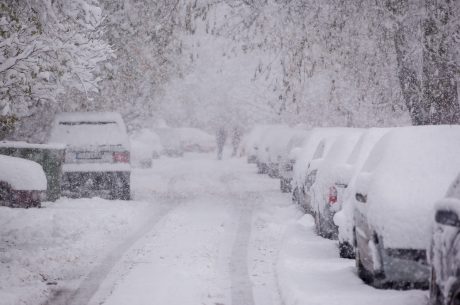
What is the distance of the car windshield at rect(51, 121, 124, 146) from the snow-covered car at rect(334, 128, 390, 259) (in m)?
7.69

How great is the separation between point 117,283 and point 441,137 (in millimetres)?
4336

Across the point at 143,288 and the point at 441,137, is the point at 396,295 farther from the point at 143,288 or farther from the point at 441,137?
→ the point at 143,288

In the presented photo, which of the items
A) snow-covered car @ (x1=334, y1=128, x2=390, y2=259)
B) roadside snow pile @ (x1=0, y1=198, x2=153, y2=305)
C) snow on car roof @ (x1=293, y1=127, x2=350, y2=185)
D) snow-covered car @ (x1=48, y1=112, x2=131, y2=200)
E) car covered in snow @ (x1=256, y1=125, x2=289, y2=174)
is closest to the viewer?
roadside snow pile @ (x1=0, y1=198, x2=153, y2=305)

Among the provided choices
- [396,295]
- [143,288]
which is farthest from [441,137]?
[143,288]

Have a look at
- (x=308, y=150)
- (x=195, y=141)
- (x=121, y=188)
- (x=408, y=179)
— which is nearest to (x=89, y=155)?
(x=121, y=188)

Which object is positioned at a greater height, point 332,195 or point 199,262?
point 332,195

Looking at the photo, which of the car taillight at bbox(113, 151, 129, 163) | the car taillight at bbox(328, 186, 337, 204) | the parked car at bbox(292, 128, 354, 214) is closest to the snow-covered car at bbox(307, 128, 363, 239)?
the car taillight at bbox(328, 186, 337, 204)

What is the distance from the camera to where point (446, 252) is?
18.3 ft

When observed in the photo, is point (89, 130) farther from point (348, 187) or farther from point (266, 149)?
point (266, 149)

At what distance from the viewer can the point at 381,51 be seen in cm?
1348

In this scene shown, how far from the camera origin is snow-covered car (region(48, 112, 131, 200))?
17.2 m

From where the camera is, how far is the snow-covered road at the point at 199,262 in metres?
7.86

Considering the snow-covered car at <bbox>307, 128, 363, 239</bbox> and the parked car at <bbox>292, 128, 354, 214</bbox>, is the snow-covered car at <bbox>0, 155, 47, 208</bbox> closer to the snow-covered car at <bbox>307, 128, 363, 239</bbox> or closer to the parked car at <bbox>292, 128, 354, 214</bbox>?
the parked car at <bbox>292, 128, 354, 214</bbox>

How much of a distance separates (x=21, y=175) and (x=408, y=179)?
27.2 feet
